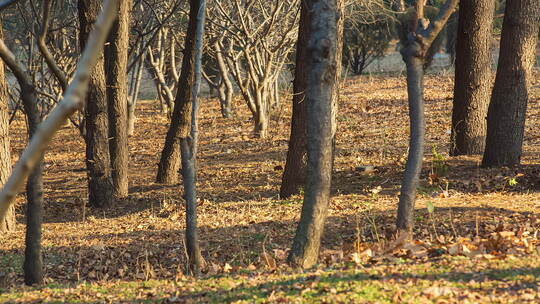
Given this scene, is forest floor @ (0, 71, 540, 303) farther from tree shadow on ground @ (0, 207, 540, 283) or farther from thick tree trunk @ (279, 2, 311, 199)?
thick tree trunk @ (279, 2, 311, 199)

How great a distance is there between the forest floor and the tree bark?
11.9 inches

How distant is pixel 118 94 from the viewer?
429 inches

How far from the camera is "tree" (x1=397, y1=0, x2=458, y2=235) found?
19.7 ft

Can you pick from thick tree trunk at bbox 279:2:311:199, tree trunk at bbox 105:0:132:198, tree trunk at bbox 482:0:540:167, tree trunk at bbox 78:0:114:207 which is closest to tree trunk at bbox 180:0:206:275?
thick tree trunk at bbox 279:2:311:199

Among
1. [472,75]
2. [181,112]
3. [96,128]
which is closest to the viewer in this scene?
[96,128]

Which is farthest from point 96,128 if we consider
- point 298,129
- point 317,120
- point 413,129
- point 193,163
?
point 317,120

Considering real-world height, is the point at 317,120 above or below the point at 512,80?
below

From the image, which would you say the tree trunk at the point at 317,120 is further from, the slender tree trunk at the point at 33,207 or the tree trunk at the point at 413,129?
the slender tree trunk at the point at 33,207

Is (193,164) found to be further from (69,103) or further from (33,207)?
(69,103)

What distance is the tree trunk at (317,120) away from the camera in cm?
510

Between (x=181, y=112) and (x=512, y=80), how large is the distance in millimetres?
4871

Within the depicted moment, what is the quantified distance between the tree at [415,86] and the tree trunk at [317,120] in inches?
39.7

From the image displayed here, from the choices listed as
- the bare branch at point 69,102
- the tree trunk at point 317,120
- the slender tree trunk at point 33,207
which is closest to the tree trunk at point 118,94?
the slender tree trunk at point 33,207

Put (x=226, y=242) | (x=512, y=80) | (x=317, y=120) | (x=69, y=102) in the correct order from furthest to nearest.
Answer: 1. (x=512, y=80)
2. (x=226, y=242)
3. (x=317, y=120)
4. (x=69, y=102)
